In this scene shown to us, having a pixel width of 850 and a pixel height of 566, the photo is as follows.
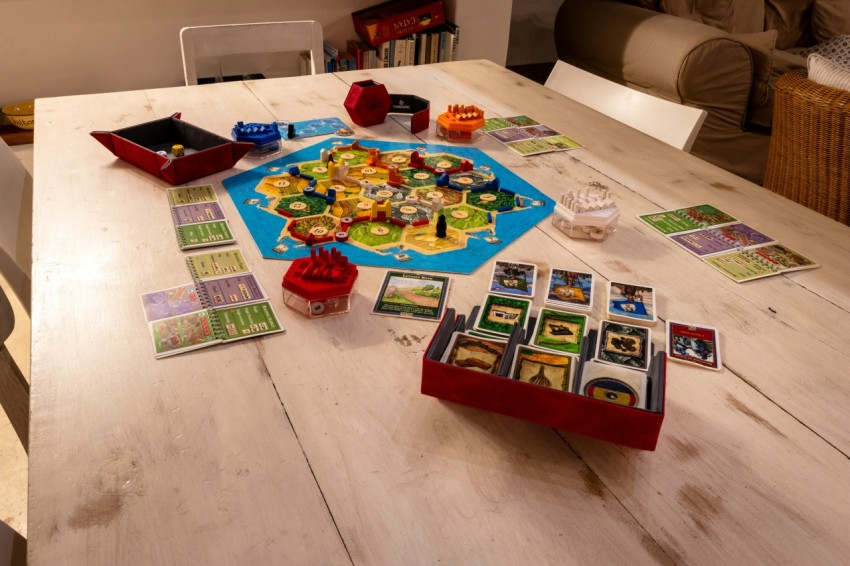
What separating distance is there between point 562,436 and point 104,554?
18.1 inches

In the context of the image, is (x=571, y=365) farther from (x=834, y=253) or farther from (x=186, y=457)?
(x=834, y=253)

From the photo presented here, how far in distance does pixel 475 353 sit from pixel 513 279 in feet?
0.85

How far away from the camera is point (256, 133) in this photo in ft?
4.43

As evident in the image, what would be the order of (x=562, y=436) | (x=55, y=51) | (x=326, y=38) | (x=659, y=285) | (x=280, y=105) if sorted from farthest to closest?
(x=326, y=38)
(x=55, y=51)
(x=280, y=105)
(x=659, y=285)
(x=562, y=436)

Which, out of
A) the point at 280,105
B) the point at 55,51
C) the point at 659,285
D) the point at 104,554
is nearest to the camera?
the point at 104,554

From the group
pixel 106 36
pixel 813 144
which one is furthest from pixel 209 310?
pixel 106 36

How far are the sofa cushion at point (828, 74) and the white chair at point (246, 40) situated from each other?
1538 millimetres

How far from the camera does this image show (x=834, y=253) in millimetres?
1081

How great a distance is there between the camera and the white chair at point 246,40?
181 cm

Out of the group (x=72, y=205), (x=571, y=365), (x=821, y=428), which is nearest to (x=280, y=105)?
(x=72, y=205)

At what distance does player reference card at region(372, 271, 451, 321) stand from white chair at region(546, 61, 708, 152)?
0.86m

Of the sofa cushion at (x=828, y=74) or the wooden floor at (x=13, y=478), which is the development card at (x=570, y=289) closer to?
the wooden floor at (x=13, y=478)

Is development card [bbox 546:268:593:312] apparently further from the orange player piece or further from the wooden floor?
the wooden floor

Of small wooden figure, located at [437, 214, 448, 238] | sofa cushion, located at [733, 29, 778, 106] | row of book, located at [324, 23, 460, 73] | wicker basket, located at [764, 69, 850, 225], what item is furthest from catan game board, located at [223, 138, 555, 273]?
sofa cushion, located at [733, 29, 778, 106]
